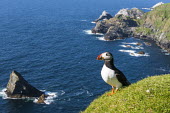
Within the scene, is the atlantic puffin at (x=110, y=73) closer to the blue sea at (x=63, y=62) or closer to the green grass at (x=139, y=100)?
the green grass at (x=139, y=100)

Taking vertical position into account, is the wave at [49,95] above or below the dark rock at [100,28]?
below

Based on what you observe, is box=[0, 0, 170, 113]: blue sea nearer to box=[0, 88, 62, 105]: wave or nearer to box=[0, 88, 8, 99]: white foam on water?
box=[0, 88, 62, 105]: wave

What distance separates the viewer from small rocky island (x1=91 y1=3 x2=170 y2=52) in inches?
6280

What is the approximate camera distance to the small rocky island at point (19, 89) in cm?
7969

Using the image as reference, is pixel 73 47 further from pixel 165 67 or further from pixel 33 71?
pixel 165 67

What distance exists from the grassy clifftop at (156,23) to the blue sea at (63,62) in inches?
585

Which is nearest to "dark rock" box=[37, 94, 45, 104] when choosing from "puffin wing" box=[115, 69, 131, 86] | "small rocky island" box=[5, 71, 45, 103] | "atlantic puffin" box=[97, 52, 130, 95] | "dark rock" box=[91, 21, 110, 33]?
"small rocky island" box=[5, 71, 45, 103]

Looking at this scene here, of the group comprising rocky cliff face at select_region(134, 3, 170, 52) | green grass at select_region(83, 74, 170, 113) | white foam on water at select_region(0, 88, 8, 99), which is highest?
rocky cliff face at select_region(134, 3, 170, 52)

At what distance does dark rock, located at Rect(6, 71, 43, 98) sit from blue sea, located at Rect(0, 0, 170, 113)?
2.94 m

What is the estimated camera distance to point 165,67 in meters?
→ 115

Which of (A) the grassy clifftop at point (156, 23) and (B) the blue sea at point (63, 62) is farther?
(A) the grassy clifftop at point (156, 23)

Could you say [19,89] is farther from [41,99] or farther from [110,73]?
[110,73]

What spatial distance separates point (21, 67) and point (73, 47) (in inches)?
1637

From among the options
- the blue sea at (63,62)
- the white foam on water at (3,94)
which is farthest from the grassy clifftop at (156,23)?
the white foam on water at (3,94)
